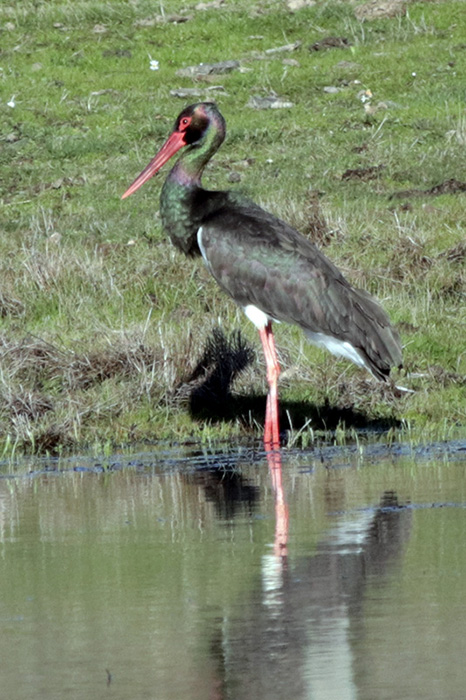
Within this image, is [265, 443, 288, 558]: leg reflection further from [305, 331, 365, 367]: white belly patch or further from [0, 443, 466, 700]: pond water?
[305, 331, 365, 367]: white belly patch

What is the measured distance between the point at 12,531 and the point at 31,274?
16.6 ft

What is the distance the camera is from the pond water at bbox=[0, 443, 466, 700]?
3727 mm

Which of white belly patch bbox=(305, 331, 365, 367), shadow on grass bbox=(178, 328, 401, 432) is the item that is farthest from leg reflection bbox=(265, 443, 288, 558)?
white belly patch bbox=(305, 331, 365, 367)

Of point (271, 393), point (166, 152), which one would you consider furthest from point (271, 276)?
point (166, 152)

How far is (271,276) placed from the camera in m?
8.48

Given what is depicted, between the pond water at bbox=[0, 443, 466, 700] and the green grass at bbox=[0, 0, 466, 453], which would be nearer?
the pond water at bbox=[0, 443, 466, 700]

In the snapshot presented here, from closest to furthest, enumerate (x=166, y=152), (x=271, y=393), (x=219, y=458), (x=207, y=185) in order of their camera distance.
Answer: (x=219, y=458) < (x=271, y=393) < (x=166, y=152) < (x=207, y=185)

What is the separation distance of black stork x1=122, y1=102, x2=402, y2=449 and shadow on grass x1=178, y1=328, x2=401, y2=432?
1.16ft

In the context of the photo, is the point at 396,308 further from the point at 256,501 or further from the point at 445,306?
the point at 256,501

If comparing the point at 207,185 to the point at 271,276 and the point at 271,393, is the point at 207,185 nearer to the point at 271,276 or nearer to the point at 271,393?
the point at 271,276

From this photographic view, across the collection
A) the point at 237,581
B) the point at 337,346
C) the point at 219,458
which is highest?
the point at 337,346

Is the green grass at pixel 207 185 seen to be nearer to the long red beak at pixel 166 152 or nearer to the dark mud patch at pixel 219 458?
the dark mud patch at pixel 219 458

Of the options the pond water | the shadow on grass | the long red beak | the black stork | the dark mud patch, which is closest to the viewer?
the pond water

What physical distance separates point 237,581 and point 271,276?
155 inches
